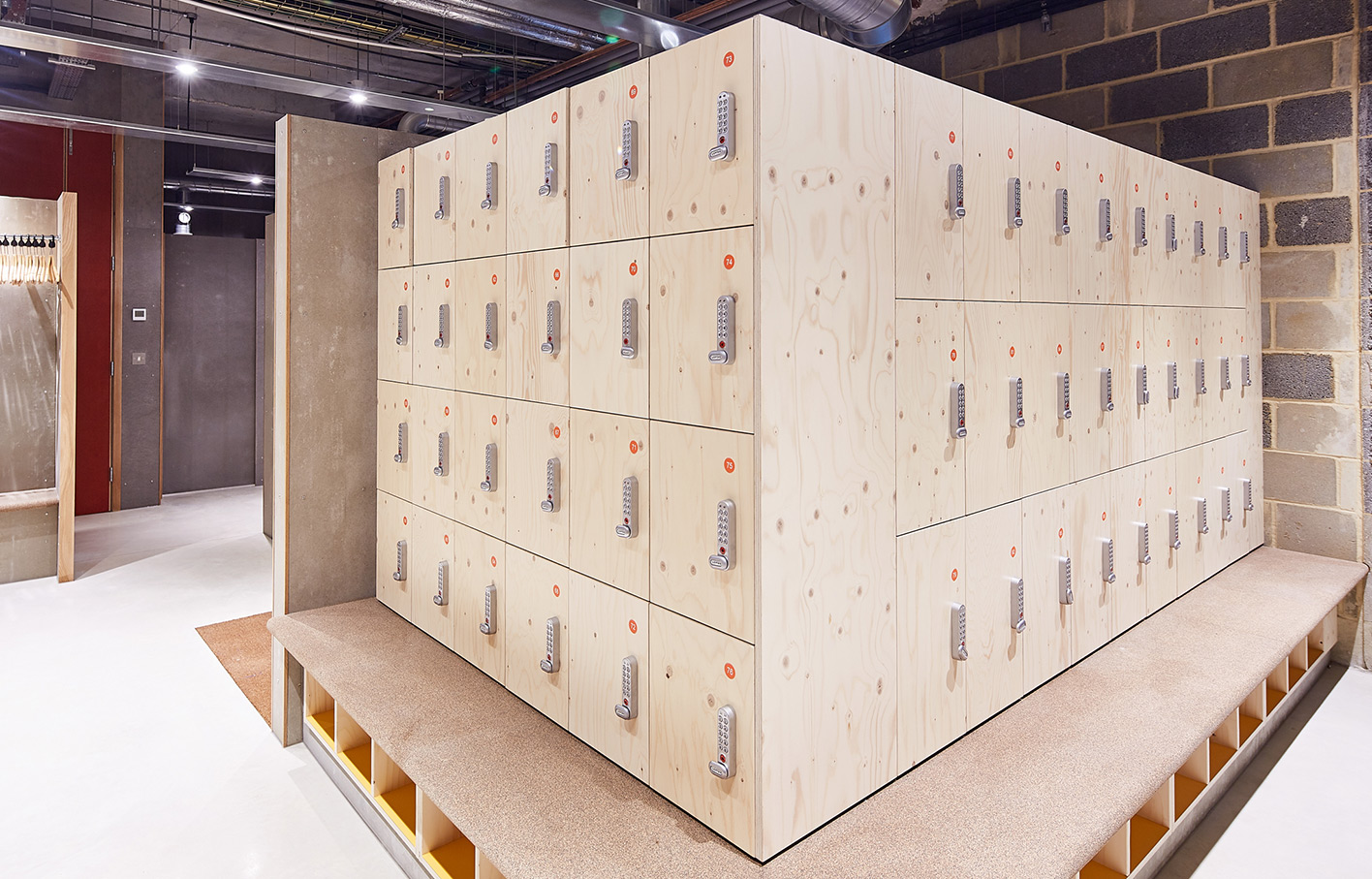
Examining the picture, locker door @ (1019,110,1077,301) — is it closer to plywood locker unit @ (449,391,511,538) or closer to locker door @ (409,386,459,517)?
plywood locker unit @ (449,391,511,538)

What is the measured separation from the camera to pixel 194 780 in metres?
3.11

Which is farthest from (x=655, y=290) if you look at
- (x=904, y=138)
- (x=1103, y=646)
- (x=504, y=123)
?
(x=1103, y=646)

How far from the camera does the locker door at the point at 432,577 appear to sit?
127 inches

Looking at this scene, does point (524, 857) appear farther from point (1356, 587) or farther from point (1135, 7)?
point (1135, 7)

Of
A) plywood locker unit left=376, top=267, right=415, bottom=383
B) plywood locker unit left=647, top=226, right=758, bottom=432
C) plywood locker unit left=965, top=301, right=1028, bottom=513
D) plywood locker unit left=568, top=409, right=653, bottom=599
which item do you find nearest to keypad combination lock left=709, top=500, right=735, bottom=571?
plywood locker unit left=647, top=226, right=758, bottom=432

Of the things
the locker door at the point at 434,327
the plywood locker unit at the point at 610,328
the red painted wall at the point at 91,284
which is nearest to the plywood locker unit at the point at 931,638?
the plywood locker unit at the point at 610,328

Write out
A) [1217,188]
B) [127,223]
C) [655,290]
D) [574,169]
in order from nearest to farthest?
1. [655,290]
2. [574,169]
3. [1217,188]
4. [127,223]

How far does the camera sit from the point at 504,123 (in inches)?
109

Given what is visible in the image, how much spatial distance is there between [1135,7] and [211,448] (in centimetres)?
917

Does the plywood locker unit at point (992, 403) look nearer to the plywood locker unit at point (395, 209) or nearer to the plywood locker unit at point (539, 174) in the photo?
the plywood locker unit at point (539, 174)

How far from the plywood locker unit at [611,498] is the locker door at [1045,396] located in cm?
136

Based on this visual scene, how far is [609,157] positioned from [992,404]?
1.42m

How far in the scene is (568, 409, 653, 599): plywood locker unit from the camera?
7.35ft

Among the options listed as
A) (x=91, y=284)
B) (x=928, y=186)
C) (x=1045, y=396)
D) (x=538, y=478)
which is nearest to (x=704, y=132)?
(x=928, y=186)
